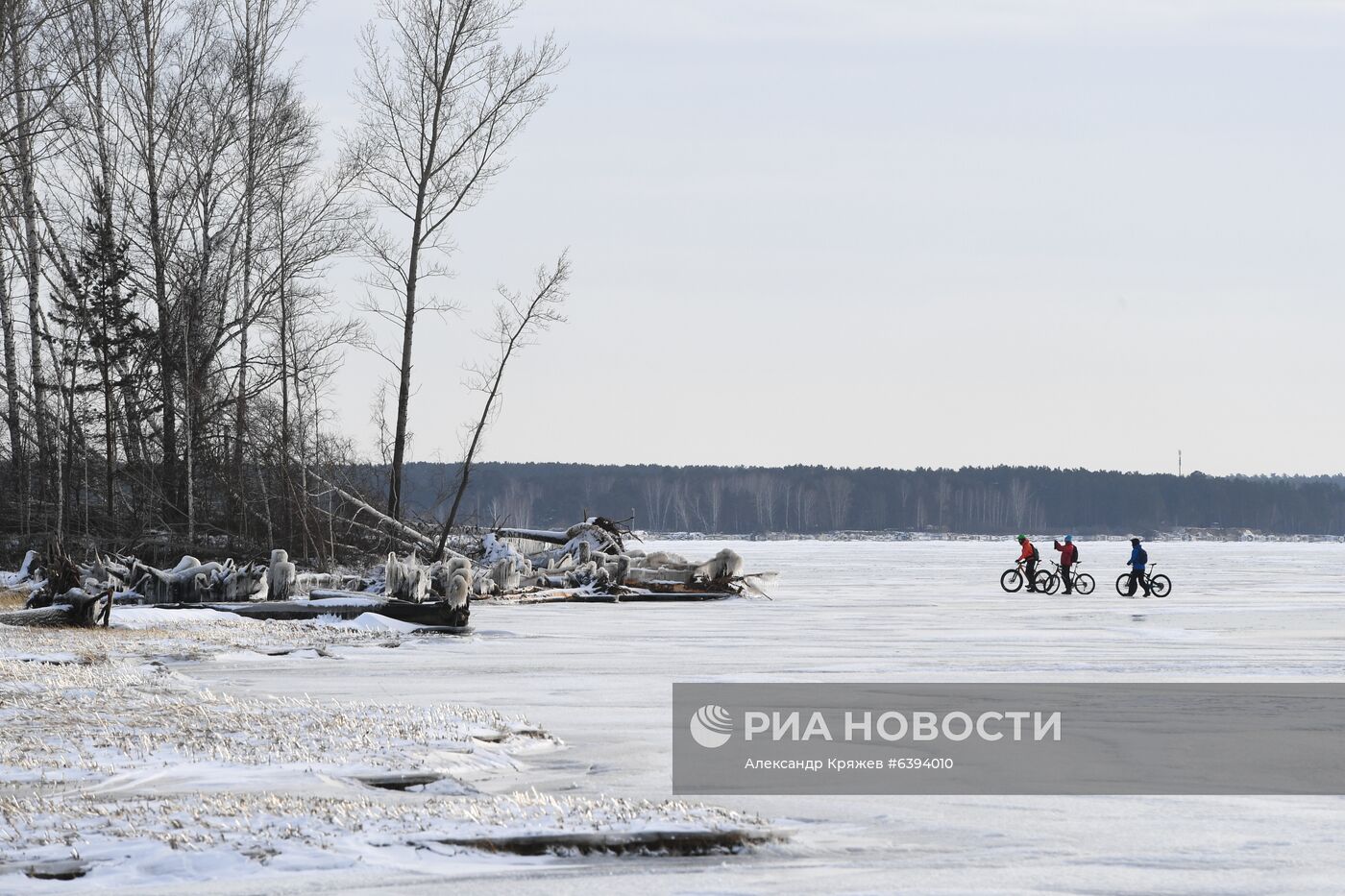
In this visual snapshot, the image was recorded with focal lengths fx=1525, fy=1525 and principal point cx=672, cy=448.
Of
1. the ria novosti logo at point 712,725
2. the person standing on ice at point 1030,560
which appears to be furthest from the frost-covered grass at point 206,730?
the person standing on ice at point 1030,560

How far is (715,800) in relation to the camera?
7500 mm

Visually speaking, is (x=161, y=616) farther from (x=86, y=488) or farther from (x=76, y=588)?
(x=86, y=488)

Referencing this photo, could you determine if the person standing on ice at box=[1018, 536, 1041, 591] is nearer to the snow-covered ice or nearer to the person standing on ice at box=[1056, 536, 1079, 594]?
the person standing on ice at box=[1056, 536, 1079, 594]

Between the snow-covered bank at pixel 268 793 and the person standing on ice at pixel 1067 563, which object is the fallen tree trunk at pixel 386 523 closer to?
the person standing on ice at pixel 1067 563

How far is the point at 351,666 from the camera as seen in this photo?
14664 mm

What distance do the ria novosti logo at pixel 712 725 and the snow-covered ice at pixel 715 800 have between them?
0.82ft

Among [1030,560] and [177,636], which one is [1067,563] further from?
[177,636]

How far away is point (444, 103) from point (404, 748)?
2933 cm

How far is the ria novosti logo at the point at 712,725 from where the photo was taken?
9.77 meters

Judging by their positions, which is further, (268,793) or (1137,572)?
(1137,572)

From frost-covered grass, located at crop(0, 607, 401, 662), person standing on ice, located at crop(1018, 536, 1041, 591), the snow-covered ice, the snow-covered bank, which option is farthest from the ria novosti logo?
person standing on ice, located at crop(1018, 536, 1041, 591)

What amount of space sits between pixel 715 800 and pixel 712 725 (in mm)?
3069

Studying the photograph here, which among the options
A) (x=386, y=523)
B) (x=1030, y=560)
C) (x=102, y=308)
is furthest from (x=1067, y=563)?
(x=102, y=308)

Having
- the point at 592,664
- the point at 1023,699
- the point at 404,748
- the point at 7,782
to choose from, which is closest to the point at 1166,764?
the point at 1023,699
